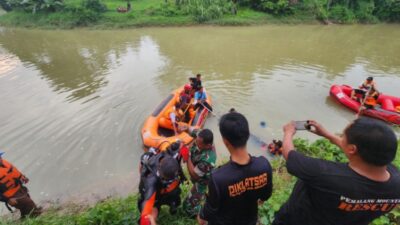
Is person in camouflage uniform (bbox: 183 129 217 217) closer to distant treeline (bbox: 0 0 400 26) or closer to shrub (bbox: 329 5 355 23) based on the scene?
distant treeline (bbox: 0 0 400 26)

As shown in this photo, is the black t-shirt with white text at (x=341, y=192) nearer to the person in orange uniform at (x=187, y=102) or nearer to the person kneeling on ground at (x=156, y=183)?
the person kneeling on ground at (x=156, y=183)

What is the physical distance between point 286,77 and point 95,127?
7.20m

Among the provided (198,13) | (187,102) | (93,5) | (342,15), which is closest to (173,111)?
(187,102)

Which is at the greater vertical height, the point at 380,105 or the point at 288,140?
the point at 288,140

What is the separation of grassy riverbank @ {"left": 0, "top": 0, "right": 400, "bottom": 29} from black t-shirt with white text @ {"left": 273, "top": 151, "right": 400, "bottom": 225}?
21179mm

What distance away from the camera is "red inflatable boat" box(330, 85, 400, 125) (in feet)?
23.6

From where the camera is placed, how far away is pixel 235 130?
1946mm

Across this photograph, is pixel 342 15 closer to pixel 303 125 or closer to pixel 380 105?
pixel 380 105

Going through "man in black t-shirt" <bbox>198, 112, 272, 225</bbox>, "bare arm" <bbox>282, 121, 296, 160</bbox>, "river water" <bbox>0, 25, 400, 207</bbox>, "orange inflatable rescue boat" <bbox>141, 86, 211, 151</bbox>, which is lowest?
"river water" <bbox>0, 25, 400, 207</bbox>

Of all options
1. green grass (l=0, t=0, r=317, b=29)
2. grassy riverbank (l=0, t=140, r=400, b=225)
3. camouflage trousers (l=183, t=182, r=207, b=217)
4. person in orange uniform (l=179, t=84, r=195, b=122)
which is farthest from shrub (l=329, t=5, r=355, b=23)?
camouflage trousers (l=183, t=182, r=207, b=217)

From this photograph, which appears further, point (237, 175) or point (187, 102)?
point (187, 102)

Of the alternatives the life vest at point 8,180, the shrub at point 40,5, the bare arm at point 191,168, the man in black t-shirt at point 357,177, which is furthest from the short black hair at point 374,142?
the shrub at point 40,5

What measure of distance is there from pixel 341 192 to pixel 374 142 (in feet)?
1.09

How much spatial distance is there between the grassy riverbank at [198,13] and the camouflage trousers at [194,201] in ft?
65.5
